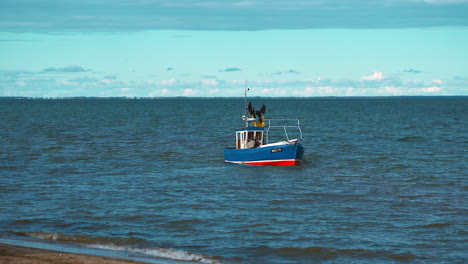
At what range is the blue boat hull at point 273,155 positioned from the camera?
134 ft

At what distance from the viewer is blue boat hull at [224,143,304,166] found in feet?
134

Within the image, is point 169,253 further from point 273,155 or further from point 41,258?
point 273,155

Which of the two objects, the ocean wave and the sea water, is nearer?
the ocean wave

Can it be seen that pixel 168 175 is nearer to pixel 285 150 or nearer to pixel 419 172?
pixel 285 150

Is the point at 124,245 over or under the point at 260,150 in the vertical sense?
under

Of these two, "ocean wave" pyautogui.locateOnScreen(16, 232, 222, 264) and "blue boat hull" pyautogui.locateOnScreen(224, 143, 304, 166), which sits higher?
"blue boat hull" pyautogui.locateOnScreen(224, 143, 304, 166)

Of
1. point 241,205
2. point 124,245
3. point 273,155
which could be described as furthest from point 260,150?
point 124,245

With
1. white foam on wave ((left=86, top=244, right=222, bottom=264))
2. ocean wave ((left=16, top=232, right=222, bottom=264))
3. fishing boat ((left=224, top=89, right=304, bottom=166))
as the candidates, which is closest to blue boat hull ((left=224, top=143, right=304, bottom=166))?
fishing boat ((left=224, top=89, right=304, bottom=166))

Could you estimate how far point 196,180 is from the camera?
3475 cm

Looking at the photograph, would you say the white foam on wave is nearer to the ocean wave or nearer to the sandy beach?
the ocean wave

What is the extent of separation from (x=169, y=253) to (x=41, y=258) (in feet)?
14.6

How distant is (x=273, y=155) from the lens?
41219 mm

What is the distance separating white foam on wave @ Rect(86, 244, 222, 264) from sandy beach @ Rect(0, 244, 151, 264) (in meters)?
2.26

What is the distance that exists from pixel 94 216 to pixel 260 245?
7776 mm
